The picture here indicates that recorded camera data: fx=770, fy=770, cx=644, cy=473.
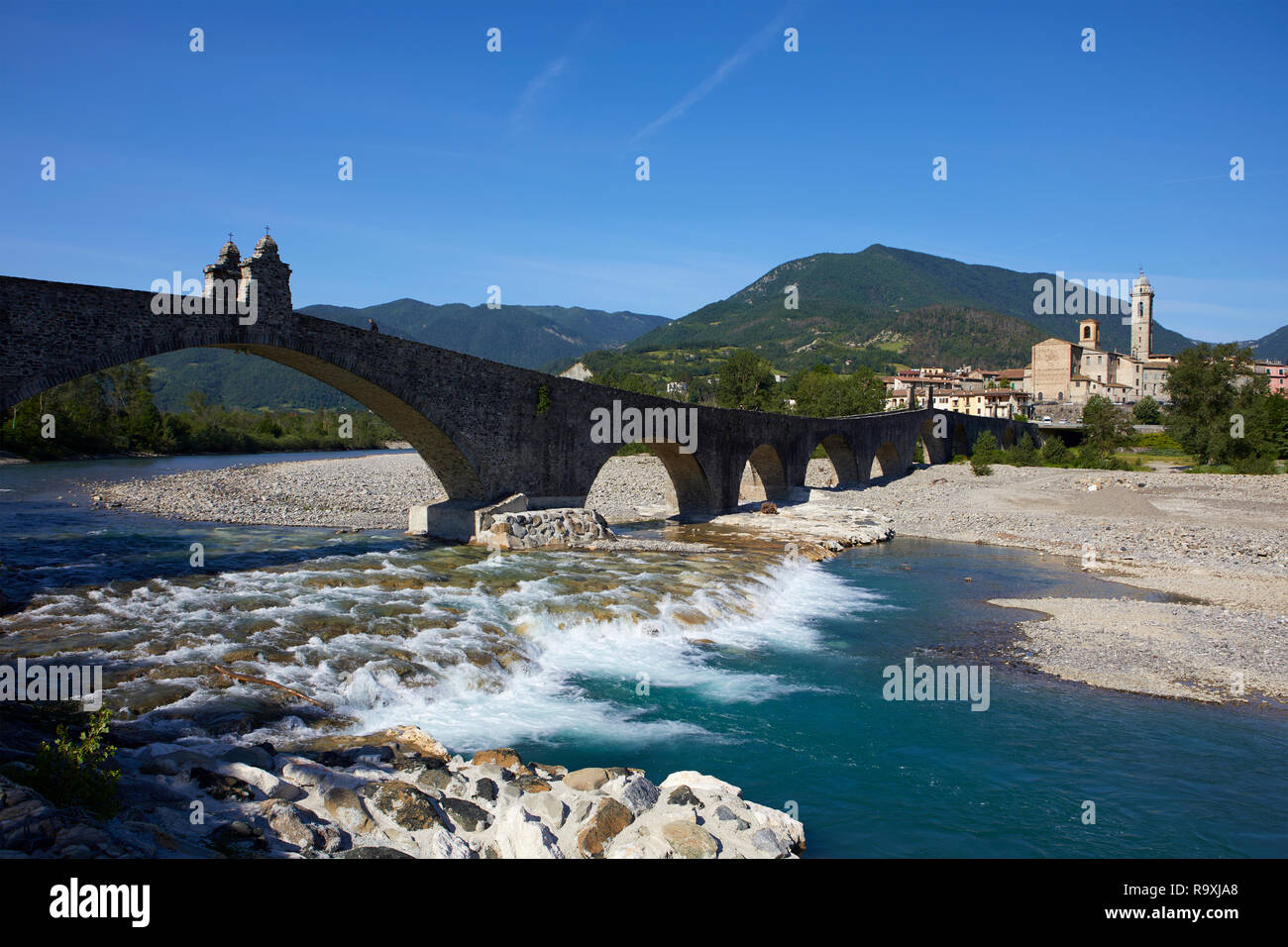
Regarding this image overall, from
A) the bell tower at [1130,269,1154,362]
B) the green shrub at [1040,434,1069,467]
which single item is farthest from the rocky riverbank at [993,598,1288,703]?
the bell tower at [1130,269,1154,362]

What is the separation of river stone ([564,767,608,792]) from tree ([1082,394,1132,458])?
66.6 m

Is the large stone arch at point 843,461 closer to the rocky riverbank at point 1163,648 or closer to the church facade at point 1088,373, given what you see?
the rocky riverbank at point 1163,648

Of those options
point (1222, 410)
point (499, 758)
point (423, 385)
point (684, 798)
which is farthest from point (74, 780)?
point (1222, 410)

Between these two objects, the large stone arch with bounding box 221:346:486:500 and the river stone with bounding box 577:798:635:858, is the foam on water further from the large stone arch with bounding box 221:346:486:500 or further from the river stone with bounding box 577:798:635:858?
the large stone arch with bounding box 221:346:486:500

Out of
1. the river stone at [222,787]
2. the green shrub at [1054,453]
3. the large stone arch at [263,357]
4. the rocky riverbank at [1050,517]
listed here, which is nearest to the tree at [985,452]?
the green shrub at [1054,453]

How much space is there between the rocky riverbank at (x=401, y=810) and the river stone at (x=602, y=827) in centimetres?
1

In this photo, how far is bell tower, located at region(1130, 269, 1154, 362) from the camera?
13288 cm

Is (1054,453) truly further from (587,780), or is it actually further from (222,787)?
(222,787)

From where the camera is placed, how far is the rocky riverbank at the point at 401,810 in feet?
19.1
